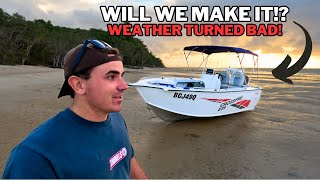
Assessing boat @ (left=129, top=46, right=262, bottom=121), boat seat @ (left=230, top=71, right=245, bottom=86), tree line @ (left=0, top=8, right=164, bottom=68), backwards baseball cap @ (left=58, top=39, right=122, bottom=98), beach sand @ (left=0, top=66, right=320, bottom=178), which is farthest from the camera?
tree line @ (left=0, top=8, right=164, bottom=68)

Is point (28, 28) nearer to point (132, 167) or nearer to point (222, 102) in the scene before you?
point (222, 102)

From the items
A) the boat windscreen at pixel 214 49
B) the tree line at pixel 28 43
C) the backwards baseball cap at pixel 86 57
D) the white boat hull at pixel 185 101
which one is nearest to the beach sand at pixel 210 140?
the white boat hull at pixel 185 101

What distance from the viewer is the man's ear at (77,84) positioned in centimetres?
170

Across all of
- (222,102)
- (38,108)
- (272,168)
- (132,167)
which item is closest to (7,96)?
(38,108)

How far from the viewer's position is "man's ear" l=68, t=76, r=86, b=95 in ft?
5.58

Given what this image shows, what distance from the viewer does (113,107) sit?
1.75 metres

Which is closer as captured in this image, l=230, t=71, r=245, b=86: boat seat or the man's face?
the man's face

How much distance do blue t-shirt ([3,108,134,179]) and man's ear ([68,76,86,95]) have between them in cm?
13

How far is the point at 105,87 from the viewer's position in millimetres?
1715

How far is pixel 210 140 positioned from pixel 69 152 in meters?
7.73

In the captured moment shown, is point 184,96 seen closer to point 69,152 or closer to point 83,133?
point 83,133

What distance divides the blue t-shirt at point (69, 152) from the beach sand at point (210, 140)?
4376mm

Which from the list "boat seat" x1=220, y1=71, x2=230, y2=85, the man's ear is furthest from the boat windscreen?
the man's ear

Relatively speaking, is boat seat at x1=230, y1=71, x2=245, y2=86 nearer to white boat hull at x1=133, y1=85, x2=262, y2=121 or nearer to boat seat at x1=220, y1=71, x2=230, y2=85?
boat seat at x1=220, y1=71, x2=230, y2=85
